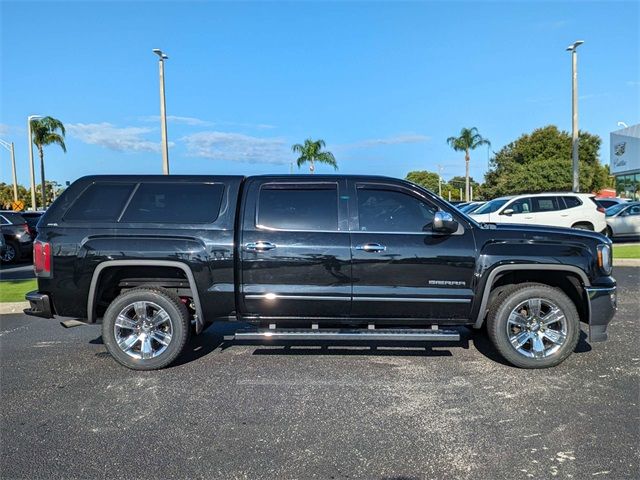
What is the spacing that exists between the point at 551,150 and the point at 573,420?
55143 mm

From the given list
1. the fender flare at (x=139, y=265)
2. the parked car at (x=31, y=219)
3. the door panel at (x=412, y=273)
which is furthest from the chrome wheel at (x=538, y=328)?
the parked car at (x=31, y=219)

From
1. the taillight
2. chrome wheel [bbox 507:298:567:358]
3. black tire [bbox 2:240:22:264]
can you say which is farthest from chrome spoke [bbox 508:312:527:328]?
black tire [bbox 2:240:22:264]

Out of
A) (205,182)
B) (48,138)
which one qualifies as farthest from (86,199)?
(48,138)

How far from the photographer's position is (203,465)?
3158mm

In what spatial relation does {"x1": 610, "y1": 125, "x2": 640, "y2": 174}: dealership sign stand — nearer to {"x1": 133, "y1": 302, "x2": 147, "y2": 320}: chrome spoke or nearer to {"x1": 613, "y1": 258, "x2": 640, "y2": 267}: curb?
{"x1": 613, "y1": 258, "x2": 640, "y2": 267}: curb

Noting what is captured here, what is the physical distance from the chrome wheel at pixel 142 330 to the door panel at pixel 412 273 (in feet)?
6.32

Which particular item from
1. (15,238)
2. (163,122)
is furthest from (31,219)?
(163,122)

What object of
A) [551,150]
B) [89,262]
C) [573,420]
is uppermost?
[551,150]

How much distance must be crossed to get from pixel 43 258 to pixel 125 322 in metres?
1.01

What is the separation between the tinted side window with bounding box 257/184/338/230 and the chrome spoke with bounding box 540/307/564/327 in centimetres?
224

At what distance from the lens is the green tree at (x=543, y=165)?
152 feet

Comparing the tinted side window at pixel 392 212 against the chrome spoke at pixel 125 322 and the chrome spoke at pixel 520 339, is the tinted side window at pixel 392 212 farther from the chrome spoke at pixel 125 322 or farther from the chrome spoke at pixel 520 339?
the chrome spoke at pixel 125 322

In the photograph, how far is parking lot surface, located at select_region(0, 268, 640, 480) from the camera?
3145 mm

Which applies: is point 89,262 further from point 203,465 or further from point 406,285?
point 406,285
